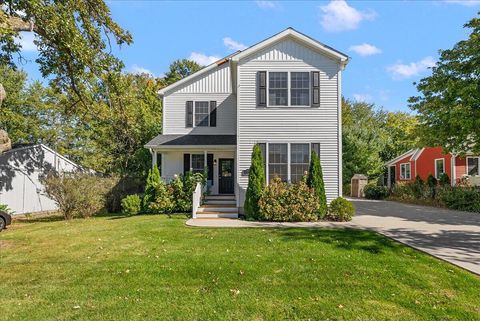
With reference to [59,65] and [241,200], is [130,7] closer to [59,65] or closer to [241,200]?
[59,65]

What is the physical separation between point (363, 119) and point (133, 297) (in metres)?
44.4

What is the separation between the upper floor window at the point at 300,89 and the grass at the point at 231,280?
21.2 feet

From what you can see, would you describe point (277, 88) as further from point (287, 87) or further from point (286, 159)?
point (286, 159)

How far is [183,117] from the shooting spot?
692 inches

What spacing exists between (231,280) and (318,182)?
24.9 feet

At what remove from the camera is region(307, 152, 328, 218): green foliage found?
12.2m

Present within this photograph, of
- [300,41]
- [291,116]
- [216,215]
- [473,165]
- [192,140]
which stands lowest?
[216,215]

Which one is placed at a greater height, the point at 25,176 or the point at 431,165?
the point at 431,165

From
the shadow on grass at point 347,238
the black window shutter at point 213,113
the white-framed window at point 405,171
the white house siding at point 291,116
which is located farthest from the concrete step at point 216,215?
the white-framed window at point 405,171

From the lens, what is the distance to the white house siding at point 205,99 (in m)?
17.5

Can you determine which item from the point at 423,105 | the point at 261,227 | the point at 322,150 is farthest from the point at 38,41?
the point at 423,105

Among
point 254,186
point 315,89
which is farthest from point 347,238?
point 315,89

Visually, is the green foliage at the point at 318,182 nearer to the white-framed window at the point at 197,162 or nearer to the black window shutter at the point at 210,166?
the black window shutter at the point at 210,166

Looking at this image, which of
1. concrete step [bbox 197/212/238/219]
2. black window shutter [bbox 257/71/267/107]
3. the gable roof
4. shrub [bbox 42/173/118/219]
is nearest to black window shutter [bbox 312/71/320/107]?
the gable roof
